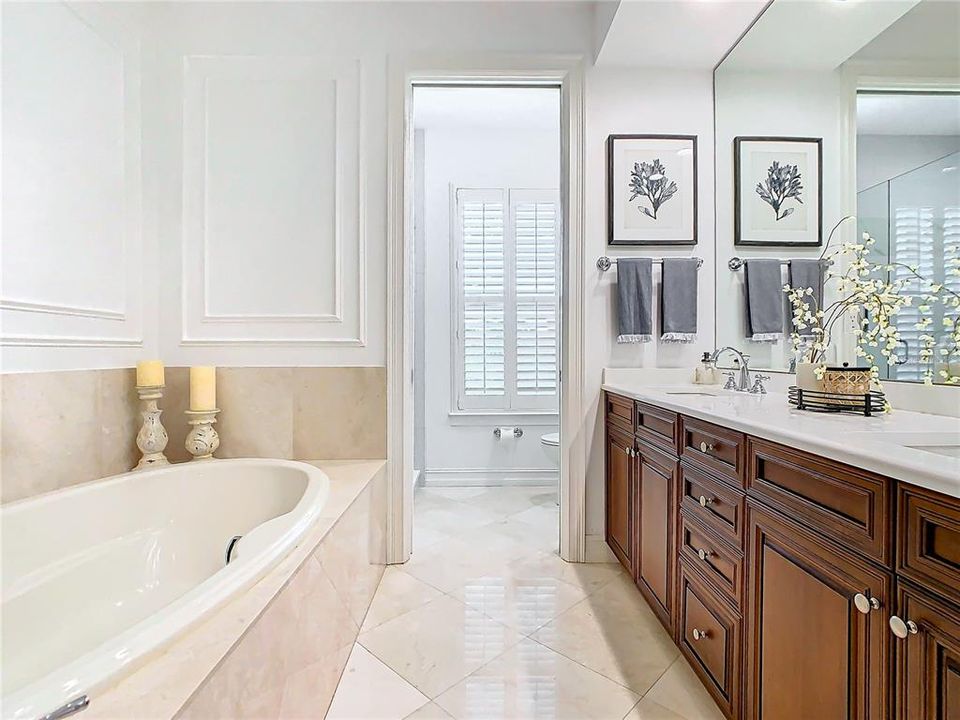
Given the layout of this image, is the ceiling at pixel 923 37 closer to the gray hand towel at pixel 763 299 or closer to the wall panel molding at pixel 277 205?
the gray hand towel at pixel 763 299

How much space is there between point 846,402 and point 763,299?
93cm

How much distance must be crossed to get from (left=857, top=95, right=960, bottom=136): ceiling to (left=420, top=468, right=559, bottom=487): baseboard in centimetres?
285

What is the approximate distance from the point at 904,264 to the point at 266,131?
8.18ft

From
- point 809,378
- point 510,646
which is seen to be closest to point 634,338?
point 809,378

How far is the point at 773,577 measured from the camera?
1.12 m

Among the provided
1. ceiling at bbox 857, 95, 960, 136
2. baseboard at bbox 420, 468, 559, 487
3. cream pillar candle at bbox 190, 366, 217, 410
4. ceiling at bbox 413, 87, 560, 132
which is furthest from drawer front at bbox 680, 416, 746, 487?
ceiling at bbox 413, 87, 560, 132

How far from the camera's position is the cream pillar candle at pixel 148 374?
2.11 meters

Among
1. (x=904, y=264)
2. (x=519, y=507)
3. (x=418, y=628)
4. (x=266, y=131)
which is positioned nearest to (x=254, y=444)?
(x=418, y=628)

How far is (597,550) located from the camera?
2453 mm

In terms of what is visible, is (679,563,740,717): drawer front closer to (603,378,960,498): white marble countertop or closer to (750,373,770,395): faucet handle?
(603,378,960,498): white marble countertop

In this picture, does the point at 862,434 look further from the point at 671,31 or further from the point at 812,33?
the point at 671,31

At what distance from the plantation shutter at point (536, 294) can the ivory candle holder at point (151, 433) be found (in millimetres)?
2361

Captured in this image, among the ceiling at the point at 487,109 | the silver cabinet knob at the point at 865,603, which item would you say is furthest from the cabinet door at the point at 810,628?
the ceiling at the point at 487,109

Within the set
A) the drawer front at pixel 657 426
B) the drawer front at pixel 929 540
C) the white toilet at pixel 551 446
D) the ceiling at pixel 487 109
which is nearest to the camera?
the drawer front at pixel 929 540
